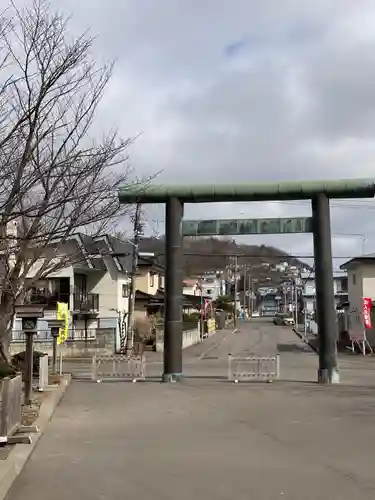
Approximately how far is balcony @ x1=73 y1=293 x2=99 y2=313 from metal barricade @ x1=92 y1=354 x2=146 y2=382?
1610cm

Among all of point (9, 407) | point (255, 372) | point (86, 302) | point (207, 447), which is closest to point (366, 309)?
point (86, 302)

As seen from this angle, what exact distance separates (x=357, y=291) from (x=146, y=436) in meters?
34.5

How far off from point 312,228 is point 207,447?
12.0 m

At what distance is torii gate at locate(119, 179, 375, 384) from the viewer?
19.7 m

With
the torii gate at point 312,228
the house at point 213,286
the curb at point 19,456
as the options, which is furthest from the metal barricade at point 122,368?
the house at point 213,286

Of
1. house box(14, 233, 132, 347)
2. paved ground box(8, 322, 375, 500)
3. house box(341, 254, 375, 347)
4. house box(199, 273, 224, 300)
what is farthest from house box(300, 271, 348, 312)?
paved ground box(8, 322, 375, 500)

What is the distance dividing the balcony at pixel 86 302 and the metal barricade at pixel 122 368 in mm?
16105

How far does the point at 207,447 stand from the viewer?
948cm

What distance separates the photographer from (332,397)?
15992mm

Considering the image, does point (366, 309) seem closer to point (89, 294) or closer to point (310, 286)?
point (89, 294)

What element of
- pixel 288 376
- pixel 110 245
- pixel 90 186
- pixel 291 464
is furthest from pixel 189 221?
pixel 291 464

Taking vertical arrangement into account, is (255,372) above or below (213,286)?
below

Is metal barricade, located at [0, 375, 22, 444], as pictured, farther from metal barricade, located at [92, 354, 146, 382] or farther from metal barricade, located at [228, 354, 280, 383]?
metal barricade, located at [228, 354, 280, 383]

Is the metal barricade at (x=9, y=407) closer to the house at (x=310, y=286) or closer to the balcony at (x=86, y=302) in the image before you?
the balcony at (x=86, y=302)
